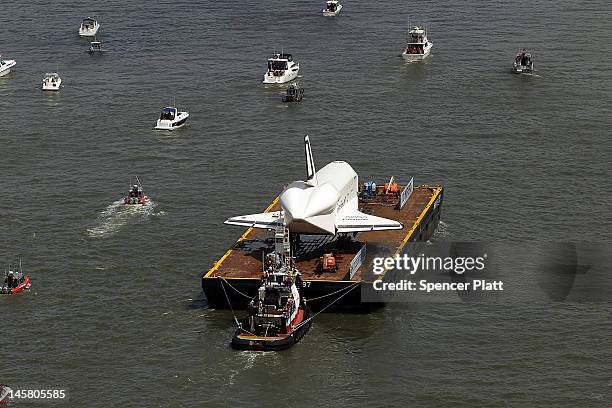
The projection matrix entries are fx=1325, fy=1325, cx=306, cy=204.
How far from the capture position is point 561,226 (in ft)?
416

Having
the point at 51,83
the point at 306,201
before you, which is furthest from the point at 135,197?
the point at 51,83

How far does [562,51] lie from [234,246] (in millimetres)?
96617

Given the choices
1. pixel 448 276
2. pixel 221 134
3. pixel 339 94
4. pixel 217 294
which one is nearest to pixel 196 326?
pixel 217 294

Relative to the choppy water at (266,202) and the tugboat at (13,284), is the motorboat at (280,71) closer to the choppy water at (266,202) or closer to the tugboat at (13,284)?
the choppy water at (266,202)

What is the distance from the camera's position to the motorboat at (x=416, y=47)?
19400 cm

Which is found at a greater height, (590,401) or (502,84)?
(502,84)

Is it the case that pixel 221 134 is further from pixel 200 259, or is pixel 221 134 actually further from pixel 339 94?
pixel 200 259

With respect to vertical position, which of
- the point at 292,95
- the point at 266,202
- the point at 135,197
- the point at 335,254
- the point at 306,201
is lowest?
the point at 335,254

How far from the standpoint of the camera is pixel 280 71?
184 meters

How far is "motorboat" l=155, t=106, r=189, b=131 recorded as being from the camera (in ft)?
529

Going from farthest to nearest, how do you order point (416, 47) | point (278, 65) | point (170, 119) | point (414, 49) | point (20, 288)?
1. point (416, 47)
2. point (414, 49)
3. point (278, 65)
4. point (170, 119)
5. point (20, 288)

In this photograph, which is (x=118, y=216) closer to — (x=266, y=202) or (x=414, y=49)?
(x=266, y=202)

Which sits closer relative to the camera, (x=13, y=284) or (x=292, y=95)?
(x=13, y=284)

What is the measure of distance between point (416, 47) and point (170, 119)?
48233mm
